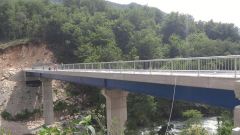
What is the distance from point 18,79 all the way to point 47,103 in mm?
9703

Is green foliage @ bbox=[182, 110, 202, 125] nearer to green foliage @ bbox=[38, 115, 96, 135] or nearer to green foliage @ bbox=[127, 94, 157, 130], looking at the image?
green foliage @ bbox=[127, 94, 157, 130]

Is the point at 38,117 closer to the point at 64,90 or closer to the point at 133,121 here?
the point at 64,90

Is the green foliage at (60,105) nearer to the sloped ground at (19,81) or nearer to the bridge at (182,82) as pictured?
the sloped ground at (19,81)

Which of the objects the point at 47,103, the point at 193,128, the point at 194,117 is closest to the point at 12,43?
the point at 47,103

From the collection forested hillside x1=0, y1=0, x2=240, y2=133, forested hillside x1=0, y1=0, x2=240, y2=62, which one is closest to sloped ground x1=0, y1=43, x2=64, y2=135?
forested hillside x1=0, y1=0, x2=240, y2=133

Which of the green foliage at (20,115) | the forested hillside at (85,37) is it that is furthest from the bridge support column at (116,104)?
the green foliage at (20,115)

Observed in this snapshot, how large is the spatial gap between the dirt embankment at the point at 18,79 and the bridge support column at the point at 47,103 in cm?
297

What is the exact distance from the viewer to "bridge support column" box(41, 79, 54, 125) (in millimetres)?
47438

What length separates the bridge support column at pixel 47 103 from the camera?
47.4 m

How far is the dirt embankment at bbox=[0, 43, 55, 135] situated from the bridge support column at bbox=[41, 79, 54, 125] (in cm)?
297

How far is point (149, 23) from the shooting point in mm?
88625

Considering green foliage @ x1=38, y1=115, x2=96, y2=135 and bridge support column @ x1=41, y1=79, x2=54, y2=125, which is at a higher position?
green foliage @ x1=38, y1=115, x2=96, y2=135

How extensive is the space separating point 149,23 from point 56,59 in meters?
34.1

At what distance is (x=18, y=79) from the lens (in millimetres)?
55406
